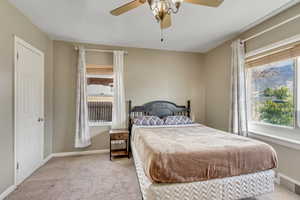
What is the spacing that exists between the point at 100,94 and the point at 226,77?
3151 millimetres

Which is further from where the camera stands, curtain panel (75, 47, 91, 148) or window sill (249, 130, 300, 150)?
curtain panel (75, 47, 91, 148)

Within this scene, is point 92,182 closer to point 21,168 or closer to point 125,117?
point 21,168

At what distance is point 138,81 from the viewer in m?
4.11

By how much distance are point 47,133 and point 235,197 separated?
3.72 metres

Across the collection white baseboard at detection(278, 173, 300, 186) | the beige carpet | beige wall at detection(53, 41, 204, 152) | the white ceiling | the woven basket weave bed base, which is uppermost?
the white ceiling

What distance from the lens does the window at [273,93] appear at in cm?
239

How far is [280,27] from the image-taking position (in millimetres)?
2389

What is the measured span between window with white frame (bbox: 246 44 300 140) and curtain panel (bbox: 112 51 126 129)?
9.14 ft

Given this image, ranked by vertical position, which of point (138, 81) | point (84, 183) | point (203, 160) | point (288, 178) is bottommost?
point (84, 183)

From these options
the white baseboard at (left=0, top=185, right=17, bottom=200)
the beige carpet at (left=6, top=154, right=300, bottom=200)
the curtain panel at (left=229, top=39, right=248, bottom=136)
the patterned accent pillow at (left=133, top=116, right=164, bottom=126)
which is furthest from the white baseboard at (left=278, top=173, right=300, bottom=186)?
the white baseboard at (left=0, top=185, right=17, bottom=200)

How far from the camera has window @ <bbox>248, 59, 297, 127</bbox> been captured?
239 centimetres

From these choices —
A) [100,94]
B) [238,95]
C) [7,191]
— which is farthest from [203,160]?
[100,94]

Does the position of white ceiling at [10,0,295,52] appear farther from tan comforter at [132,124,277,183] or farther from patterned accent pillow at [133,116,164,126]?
tan comforter at [132,124,277,183]

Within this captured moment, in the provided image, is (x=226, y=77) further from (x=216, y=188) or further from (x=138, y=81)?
(x=216, y=188)
